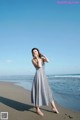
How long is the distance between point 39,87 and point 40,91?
0.44ft

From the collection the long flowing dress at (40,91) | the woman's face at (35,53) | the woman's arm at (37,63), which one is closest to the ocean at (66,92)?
the long flowing dress at (40,91)

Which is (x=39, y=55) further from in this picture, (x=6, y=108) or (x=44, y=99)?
(x=6, y=108)

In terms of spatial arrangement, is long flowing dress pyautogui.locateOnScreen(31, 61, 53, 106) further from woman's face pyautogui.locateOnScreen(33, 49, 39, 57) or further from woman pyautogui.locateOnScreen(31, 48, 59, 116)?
woman's face pyautogui.locateOnScreen(33, 49, 39, 57)

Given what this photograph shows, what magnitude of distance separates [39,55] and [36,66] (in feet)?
1.38

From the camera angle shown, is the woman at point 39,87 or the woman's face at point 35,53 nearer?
the woman at point 39,87

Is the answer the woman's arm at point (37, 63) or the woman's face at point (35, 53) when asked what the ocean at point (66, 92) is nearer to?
the woman's arm at point (37, 63)

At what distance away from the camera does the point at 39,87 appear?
7.11m

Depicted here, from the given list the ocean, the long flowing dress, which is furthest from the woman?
the ocean

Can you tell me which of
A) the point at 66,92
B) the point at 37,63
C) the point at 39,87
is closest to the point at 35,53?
the point at 37,63

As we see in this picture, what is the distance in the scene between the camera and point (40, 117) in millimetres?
6762

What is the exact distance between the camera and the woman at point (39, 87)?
7.07m

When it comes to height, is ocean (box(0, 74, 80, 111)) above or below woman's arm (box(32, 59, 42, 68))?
below

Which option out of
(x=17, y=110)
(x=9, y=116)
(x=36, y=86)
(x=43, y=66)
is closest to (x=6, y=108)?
(x=17, y=110)

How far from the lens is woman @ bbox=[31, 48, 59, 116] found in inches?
278
